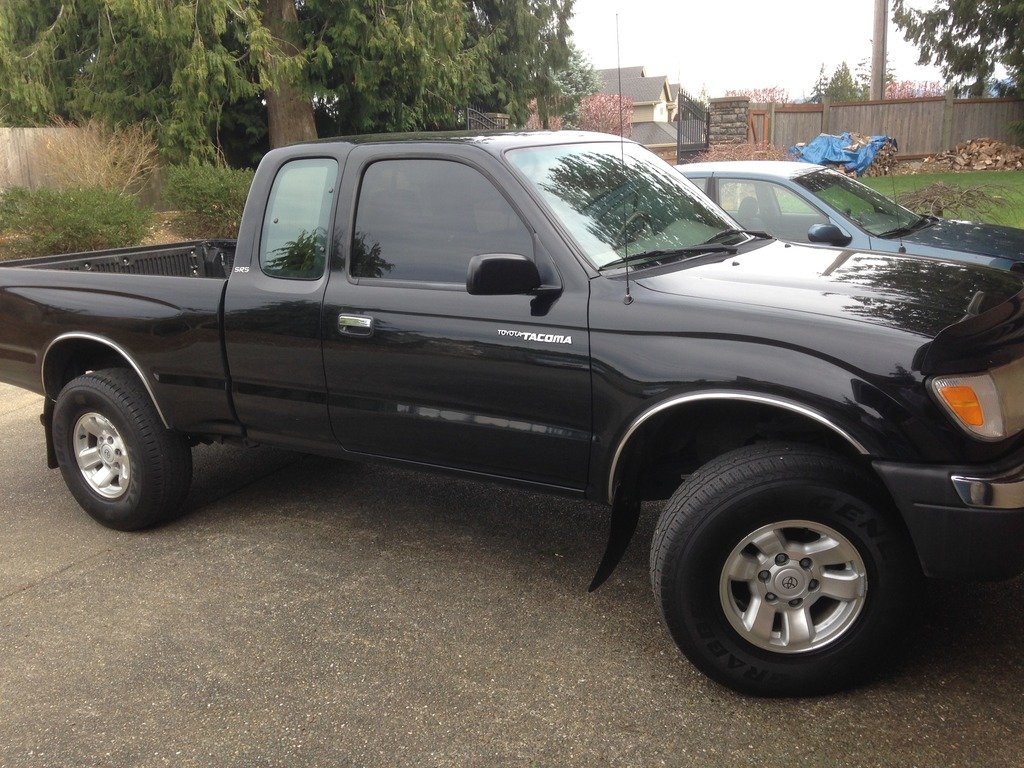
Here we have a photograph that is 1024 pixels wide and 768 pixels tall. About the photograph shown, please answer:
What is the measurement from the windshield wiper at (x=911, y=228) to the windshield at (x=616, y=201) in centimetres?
347

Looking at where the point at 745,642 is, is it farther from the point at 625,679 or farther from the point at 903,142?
the point at 903,142

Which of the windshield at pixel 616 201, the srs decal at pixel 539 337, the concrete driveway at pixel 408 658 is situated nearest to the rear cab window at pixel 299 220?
the windshield at pixel 616 201

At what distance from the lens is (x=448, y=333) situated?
3.86m

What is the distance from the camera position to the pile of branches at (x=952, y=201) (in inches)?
457

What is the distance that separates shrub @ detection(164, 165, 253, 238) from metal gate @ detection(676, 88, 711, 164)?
900 cm

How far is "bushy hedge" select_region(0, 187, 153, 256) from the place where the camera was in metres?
13.7

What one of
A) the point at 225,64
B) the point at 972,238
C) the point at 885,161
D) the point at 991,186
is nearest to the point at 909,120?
the point at 885,161

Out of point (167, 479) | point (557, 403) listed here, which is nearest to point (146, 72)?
point (167, 479)

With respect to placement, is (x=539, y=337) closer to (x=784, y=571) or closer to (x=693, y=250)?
(x=693, y=250)

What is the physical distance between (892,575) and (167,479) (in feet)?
11.2

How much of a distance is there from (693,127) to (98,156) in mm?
12478

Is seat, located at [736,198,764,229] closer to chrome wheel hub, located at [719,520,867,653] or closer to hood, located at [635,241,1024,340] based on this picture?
hood, located at [635,241,1024,340]

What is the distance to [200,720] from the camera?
3312 mm

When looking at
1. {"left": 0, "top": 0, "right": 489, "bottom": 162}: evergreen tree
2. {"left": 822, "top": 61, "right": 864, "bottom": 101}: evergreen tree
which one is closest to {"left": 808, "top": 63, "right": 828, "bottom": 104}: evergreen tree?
{"left": 822, "top": 61, "right": 864, "bottom": 101}: evergreen tree
